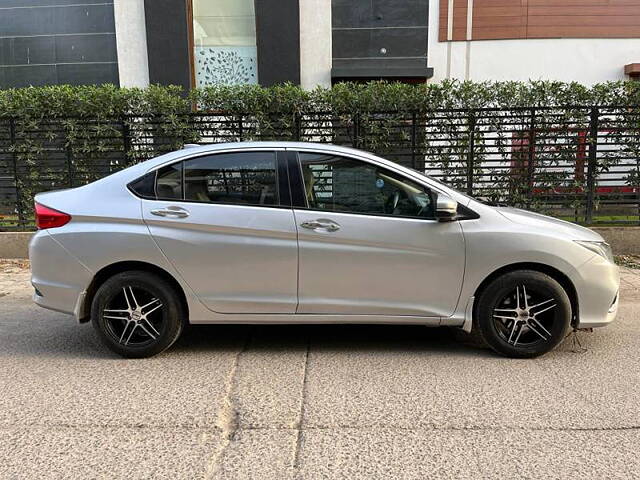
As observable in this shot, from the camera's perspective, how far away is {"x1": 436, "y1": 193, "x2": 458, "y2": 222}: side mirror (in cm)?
391

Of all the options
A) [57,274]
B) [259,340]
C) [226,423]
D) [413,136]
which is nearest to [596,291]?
[259,340]

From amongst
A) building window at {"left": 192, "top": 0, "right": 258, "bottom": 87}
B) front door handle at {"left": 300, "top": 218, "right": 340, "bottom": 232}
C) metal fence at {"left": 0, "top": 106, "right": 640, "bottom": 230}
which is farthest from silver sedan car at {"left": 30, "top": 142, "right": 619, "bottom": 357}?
building window at {"left": 192, "top": 0, "right": 258, "bottom": 87}

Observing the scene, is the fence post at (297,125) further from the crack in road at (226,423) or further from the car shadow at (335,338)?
the crack in road at (226,423)

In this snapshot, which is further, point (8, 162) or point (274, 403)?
point (8, 162)

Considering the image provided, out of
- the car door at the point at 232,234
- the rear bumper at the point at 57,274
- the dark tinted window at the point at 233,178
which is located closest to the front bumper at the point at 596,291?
the car door at the point at 232,234

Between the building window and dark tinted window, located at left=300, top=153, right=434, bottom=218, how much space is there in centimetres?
849

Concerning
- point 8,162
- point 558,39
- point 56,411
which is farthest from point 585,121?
point 8,162

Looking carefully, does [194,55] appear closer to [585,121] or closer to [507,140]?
[507,140]

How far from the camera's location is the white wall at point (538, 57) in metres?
11.5

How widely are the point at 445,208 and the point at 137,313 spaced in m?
2.62

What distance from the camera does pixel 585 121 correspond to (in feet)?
25.9

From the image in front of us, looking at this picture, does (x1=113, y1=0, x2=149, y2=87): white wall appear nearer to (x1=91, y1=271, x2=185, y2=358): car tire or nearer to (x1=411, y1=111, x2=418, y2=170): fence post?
(x1=411, y1=111, x2=418, y2=170): fence post

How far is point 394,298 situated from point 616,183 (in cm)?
605

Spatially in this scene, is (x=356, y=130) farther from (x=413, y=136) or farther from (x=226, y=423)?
(x=226, y=423)
